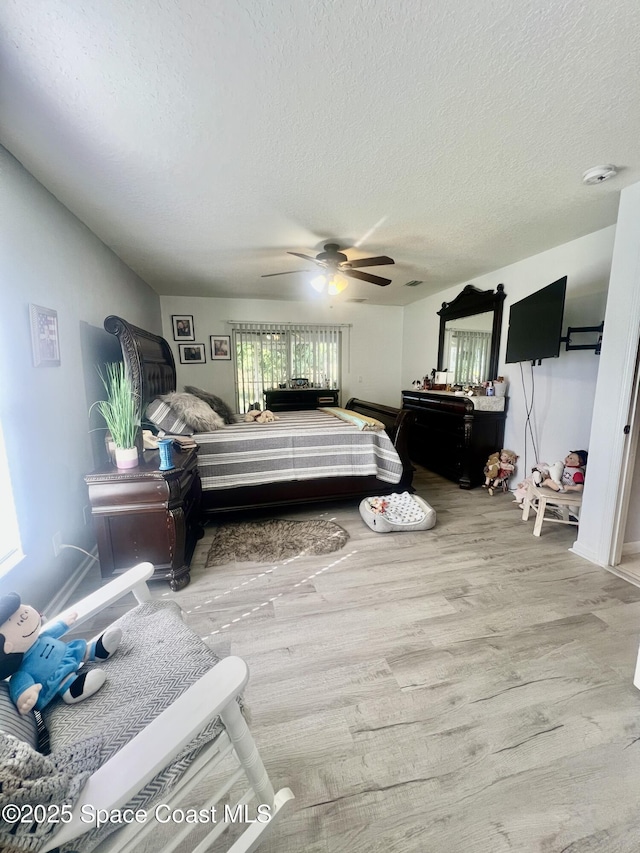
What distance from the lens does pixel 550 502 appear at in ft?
8.53

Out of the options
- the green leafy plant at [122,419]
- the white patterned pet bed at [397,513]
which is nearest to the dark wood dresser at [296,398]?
the white patterned pet bed at [397,513]

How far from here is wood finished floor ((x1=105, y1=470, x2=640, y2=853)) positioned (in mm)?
973

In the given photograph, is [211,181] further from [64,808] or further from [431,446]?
[431,446]

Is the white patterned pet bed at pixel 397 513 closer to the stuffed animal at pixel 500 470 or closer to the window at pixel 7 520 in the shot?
the stuffed animal at pixel 500 470

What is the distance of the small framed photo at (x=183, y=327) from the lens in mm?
4906

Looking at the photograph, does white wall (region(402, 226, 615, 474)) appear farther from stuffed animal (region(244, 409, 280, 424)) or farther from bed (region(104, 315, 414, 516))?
stuffed animal (region(244, 409, 280, 424))

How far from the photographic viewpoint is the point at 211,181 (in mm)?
1927

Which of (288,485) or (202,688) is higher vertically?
(202,688)

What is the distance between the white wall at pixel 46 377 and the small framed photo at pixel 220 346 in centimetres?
254

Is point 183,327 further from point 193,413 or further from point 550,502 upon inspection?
point 550,502

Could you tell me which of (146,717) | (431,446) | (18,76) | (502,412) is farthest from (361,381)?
(146,717)

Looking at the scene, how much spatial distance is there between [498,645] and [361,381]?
4.63 metres

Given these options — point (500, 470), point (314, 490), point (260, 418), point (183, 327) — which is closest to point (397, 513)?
point (314, 490)

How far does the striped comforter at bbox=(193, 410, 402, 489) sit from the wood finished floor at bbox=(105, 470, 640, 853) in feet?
2.35
